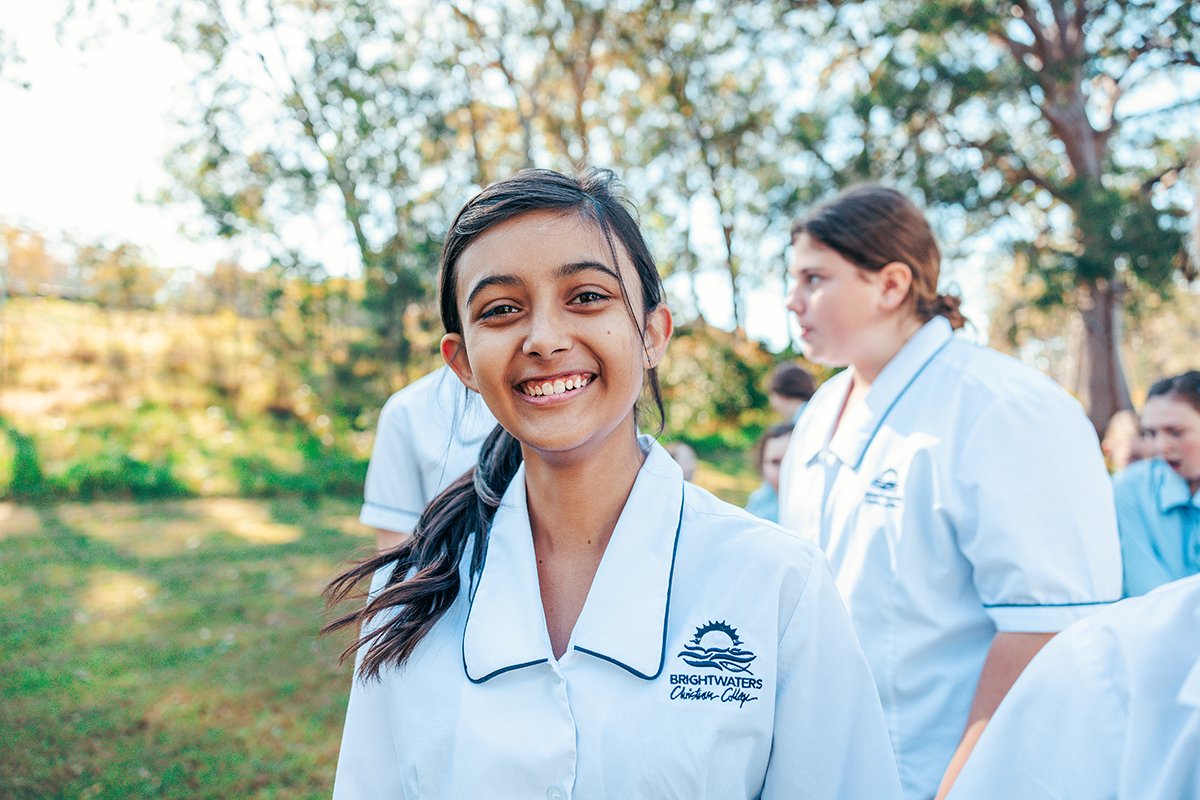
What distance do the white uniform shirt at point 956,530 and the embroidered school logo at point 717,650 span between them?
0.75 metres

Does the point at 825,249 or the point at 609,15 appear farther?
the point at 609,15

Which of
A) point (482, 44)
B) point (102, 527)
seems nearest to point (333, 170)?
point (482, 44)

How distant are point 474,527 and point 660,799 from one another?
1.98 ft

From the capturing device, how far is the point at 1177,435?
11.8 feet

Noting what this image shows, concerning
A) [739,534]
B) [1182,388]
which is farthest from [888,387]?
[1182,388]

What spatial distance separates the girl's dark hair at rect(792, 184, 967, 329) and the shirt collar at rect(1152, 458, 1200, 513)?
67.4 inches

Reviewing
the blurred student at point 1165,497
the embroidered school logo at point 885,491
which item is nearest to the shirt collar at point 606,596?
the embroidered school logo at point 885,491

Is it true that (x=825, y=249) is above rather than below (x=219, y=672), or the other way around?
above

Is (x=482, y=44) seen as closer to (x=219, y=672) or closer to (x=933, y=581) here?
(x=219, y=672)

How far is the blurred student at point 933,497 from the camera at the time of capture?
183 cm

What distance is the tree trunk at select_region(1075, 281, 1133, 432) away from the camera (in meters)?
14.2

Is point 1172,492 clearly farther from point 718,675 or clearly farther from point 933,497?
point 718,675

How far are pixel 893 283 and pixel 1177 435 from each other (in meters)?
2.03

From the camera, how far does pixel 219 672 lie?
5.45m
